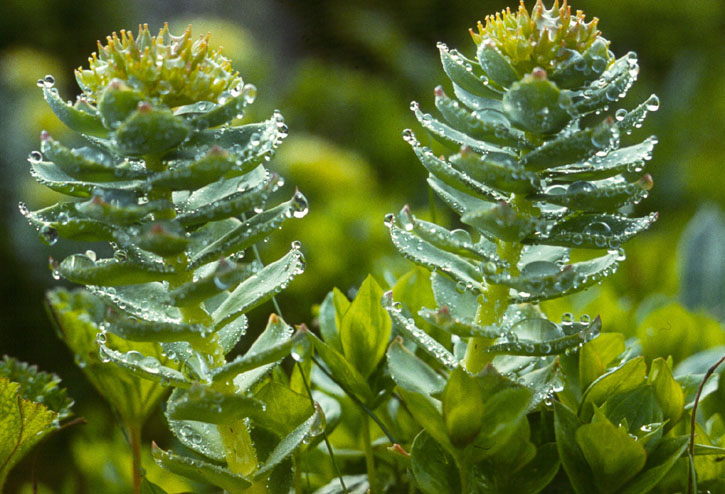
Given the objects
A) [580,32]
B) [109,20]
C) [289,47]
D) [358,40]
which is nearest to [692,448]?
[580,32]

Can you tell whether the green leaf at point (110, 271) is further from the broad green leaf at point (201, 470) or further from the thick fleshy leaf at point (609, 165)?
the thick fleshy leaf at point (609, 165)

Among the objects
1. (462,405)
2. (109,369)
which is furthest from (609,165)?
(109,369)

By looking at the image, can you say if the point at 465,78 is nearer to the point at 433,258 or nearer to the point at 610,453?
the point at 433,258

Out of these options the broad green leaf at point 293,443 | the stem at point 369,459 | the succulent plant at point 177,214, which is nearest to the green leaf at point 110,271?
the succulent plant at point 177,214

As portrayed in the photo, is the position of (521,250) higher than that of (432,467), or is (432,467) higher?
(521,250)

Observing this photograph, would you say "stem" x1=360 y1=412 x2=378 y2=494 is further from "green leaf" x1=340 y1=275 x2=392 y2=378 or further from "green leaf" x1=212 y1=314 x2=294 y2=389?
"green leaf" x1=212 y1=314 x2=294 y2=389

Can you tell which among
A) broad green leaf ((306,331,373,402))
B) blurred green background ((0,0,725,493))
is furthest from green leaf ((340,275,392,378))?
blurred green background ((0,0,725,493))

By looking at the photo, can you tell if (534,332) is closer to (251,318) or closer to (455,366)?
(455,366)
